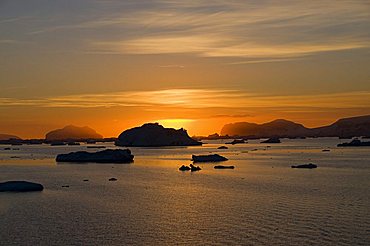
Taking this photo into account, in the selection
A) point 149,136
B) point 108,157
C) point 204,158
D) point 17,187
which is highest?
point 149,136

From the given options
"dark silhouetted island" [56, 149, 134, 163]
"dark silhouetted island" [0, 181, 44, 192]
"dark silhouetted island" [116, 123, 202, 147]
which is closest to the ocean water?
"dark silhouetted island" [0, 181, 44, 192]

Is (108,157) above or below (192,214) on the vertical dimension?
above

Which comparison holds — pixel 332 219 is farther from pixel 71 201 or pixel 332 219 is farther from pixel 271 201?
pixel 71 201

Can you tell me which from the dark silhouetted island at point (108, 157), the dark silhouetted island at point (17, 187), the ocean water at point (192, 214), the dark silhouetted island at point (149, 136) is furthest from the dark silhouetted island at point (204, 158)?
the dark silhouetted island at point (149, 136)

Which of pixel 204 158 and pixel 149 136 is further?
pixel 149 136

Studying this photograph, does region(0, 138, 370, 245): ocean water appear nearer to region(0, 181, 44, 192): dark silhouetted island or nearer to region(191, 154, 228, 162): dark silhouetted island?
region(0, 181, 44, 192): dark silhouetted island

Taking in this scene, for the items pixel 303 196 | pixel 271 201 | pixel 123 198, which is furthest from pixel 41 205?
pixel 303 196

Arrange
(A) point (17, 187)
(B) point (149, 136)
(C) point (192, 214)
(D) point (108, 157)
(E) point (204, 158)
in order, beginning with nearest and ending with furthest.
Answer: (C) point (192, 214) < (A) point (17, 187) < (E) point (204, 158) < (D) point (108, 157) < (B) point (149, 136)

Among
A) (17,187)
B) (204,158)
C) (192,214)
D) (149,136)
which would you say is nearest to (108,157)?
(204,158)

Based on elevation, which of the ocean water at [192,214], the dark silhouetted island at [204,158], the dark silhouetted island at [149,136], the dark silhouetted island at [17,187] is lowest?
the ocean water at [192,214]

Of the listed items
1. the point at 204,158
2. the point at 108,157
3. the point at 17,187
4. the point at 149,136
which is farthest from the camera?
the point at 149,136

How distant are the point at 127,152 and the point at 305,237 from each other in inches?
2346

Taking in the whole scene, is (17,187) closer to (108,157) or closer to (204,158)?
(108,157)

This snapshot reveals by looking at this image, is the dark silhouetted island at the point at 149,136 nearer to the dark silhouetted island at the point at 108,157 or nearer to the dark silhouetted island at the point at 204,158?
the dark silhouetted island at the point at 108,157
